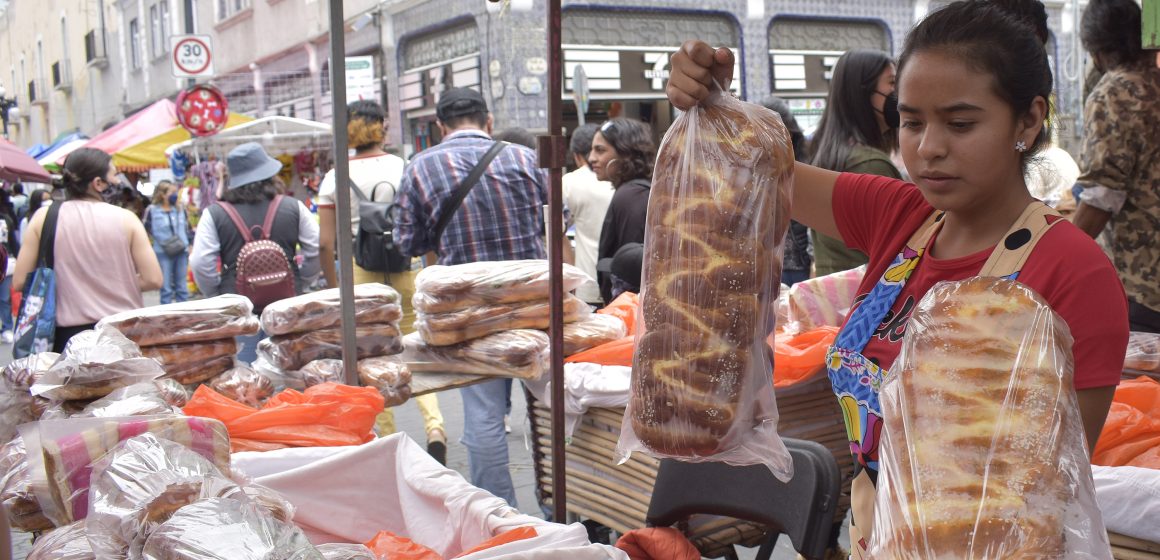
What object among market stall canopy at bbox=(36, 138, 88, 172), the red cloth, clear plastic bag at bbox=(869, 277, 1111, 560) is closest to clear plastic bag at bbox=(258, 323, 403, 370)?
the red cloth

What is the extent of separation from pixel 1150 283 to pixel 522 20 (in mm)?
11612

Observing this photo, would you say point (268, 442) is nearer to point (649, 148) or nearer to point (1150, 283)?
point (649, 148)

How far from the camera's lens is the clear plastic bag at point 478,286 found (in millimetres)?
3410

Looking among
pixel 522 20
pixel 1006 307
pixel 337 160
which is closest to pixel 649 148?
pixel 337 160

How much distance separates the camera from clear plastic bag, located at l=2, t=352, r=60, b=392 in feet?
8.09

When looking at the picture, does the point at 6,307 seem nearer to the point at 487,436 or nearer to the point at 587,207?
the point at 587,207

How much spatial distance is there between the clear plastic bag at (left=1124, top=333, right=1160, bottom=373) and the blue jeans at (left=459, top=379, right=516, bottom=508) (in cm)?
225

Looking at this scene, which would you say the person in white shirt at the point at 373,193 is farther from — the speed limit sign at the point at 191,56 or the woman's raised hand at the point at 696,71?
the speed limit sign at the point at 191,56

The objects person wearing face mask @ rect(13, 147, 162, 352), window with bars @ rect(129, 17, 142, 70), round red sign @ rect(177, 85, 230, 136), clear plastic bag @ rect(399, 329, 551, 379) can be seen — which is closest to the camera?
clear plastic bag @ rect(399, 329, 551, 379)

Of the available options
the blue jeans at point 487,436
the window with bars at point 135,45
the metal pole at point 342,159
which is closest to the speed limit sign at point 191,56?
the blue jeans at point 487,436

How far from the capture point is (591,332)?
134 inches

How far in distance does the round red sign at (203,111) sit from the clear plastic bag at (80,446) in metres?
10.8

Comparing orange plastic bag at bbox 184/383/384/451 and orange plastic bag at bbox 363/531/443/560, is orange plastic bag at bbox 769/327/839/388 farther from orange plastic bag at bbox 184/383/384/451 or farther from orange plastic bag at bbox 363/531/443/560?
orange plastic bag at bbox 363/531/443/560

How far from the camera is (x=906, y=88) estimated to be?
4.27 ft
